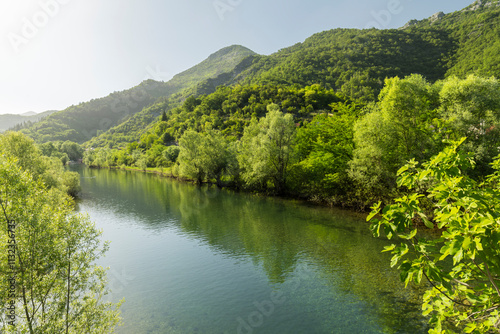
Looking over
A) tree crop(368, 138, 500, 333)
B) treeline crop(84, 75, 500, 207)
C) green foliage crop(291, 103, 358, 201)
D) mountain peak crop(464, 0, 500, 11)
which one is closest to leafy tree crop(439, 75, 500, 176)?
treeline crop(84, 75, 500, 207)

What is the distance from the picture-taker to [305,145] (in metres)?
46.4

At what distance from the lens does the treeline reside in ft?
81.8

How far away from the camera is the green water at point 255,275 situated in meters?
13.7

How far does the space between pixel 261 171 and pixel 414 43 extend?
581 ft

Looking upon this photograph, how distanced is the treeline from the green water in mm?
6654

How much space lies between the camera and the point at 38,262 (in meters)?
9.56

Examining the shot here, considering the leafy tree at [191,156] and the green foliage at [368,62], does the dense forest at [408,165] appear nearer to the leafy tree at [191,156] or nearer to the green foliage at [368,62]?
the leafy tree at [191,156]

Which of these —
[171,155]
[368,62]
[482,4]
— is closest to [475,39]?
[368,62]

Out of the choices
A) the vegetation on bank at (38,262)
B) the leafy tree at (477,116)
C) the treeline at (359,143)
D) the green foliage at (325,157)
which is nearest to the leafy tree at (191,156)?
Answer: the treeline at (359,143)

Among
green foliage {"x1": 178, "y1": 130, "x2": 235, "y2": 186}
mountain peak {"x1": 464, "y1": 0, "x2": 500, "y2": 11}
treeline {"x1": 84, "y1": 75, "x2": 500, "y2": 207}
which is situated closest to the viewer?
treeline {"x1": 84, "y1": 75, "x2": 500, "y2": 207}

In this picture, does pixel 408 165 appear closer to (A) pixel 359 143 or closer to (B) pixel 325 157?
(A) pixel 359 143

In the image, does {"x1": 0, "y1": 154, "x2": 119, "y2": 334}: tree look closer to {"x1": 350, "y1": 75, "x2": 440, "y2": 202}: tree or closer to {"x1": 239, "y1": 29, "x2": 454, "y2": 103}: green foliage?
{"x1": 350, "y1": 75, "x2": 440, "y2": 202}: tree

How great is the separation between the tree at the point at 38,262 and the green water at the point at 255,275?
458cm

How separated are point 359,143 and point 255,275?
74.0 feet
